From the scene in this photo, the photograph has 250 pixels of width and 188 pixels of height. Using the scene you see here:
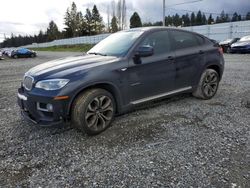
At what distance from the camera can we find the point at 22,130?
4.27 metres

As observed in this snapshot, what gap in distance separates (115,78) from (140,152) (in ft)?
4.23

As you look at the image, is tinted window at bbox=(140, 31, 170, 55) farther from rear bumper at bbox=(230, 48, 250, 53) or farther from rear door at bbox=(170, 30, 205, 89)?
rear bumper at bbox=(230, 48, 250, 53)

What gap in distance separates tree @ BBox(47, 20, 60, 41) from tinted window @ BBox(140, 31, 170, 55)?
95.4 m

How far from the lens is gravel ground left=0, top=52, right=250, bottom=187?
9.27ft

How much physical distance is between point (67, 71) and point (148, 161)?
1765 mm

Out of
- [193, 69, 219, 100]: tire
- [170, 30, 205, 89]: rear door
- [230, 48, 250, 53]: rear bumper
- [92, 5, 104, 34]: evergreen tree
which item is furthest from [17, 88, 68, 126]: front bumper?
[92, 5, 104, 34]: evergreen tree

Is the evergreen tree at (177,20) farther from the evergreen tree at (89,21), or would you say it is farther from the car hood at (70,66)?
the car hood at (70,66)


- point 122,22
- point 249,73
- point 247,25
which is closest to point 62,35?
point 122,22

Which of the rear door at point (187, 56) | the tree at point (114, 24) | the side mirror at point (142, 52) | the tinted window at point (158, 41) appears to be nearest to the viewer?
the side mirror at point (142, 52)

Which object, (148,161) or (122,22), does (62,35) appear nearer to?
(122,22)

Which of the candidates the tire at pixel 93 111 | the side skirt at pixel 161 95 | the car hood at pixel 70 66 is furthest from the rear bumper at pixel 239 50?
the tire at pixel 93 111

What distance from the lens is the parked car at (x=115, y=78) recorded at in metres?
3.71

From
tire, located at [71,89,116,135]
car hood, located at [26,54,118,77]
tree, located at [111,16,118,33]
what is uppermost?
tree, located at [111,16,118,33]

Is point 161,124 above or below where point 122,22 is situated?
below
